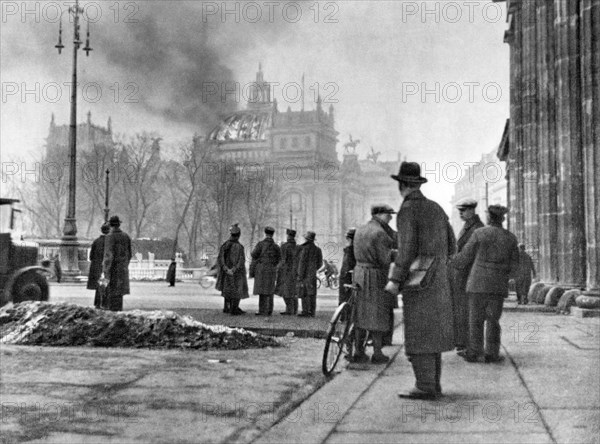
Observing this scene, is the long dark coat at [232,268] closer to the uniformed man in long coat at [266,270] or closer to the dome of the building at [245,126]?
the uniformed man in long coat at [266,270]

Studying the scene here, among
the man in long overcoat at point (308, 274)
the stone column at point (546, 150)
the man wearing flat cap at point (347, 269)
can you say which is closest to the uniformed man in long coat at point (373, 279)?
the man wearing flat cap at point (347, 269)

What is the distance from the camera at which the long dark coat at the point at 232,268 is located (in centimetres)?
1539

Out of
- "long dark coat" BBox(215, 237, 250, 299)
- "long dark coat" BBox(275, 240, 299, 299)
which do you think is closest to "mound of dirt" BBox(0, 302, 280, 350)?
"long dark coat" BBox(215, 237, 250, 299)

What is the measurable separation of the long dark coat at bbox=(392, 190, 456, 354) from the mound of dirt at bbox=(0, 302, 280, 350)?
423 cm

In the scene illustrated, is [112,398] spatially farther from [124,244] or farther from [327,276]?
A: [327,276]

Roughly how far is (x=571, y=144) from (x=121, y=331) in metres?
10.2

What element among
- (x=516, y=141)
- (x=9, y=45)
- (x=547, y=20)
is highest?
(x=9, y=45)

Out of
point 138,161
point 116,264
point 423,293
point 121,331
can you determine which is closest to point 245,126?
point 138,161

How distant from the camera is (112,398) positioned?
6.35 meters

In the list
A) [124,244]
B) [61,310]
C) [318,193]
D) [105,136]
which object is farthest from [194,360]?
[318,193]

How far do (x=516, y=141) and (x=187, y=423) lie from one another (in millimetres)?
19465

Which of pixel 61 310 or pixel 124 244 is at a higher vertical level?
pixel 124 244

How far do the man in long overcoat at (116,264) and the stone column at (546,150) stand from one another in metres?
9.29

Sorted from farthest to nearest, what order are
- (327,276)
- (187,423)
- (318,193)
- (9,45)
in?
(318,193), (327,276), (9,45), (187,423)
